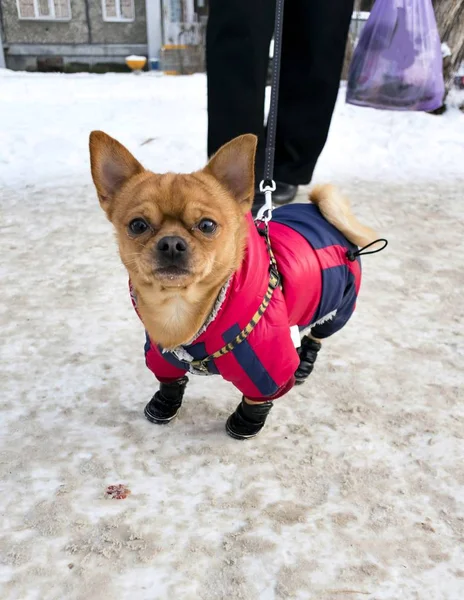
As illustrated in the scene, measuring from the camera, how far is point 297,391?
2125 millimetres

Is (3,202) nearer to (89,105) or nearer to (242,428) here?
(89,105)

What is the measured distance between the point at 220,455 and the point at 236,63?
2193mm

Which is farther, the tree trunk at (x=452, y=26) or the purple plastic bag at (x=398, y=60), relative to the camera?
the tree trunk at (x=452, y=26)

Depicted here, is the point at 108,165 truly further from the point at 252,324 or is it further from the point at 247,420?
the point at 247,420

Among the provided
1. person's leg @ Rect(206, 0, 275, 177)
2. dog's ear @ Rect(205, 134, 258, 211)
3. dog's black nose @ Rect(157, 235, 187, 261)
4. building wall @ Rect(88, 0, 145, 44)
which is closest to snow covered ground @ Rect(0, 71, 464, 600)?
dog's black nose @ Rect(157, 235, 187, 261)

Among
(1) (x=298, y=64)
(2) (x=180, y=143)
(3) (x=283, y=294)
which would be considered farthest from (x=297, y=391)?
(2) (x=180, y=143)

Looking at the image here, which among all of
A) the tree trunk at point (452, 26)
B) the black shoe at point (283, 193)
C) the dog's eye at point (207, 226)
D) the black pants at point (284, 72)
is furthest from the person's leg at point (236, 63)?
the tree trunk at point (452, 26)

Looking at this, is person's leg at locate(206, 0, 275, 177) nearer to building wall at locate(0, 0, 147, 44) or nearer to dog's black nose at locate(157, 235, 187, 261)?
dog's black nose at locate(157, 235, 187, 261)

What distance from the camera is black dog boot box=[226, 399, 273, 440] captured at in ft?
5.82

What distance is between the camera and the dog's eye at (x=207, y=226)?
162cm

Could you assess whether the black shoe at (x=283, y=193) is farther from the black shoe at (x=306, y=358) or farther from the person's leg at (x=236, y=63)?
the black shoe at (x=306, y=358)

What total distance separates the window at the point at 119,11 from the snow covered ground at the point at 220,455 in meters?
12.2

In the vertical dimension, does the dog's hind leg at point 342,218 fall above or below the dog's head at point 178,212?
below

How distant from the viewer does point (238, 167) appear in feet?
5.65
